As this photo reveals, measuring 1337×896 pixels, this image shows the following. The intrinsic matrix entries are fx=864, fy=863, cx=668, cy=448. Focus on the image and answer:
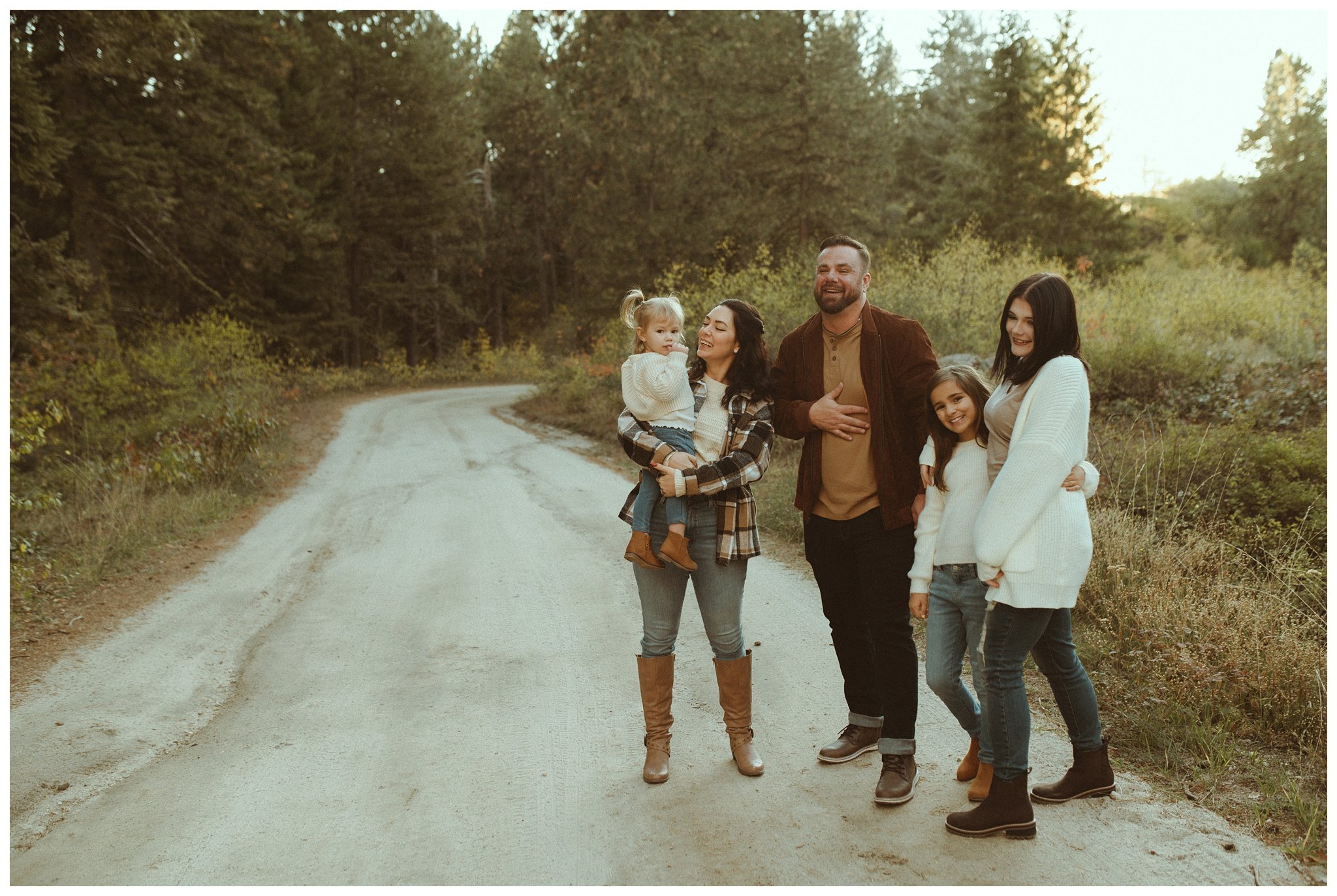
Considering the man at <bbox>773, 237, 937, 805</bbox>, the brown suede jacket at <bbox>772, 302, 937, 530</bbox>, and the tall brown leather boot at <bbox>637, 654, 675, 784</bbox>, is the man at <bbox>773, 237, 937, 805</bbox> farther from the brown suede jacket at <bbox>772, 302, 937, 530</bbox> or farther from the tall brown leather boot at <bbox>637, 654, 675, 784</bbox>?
the tall brown leather boot at <bbox>637, 654, 675, 784</bbox>

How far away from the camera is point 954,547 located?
311 centimetres

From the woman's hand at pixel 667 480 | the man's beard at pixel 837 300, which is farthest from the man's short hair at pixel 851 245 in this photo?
the woman's hand at pixel 667 480

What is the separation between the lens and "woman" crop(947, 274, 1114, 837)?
2.85 metres

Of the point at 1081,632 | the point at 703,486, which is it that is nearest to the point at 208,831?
the point at 703,486

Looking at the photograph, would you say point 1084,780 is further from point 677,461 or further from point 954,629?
point 677,461

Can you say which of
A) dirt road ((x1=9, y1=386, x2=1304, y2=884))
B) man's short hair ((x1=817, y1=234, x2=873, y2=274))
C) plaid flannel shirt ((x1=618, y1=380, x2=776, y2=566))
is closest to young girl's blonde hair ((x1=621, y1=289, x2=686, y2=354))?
plaid flannel shirt ((x1=618, y1=380, x2=776, y2=566))

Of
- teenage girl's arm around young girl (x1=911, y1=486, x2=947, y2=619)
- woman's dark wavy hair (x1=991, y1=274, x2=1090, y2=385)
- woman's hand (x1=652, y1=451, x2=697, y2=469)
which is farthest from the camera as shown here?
woman's hand (x1=652, y1=451, x2=697, y2=469)

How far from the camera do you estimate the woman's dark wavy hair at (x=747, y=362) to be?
11.4 feet

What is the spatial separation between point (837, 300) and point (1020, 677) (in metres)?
1.56

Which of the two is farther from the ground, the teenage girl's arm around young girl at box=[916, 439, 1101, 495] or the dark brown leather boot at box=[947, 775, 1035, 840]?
the teenage girl's arm around young girl at box=[916, 439, 1101, 495]

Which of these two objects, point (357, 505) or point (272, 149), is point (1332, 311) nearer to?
point (357, 505)

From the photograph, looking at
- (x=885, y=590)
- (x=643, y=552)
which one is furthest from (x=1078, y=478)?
(x=643, y=552)

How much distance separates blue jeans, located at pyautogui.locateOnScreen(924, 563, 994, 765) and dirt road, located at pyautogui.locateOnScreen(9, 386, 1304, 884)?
1.43 ft

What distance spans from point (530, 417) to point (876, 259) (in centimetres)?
932
